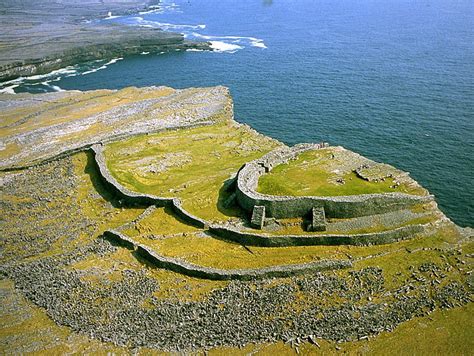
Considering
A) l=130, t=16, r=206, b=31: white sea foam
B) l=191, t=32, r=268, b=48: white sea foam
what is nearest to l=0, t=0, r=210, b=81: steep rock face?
l=191, t=32, r=268, b=48: white sea foam

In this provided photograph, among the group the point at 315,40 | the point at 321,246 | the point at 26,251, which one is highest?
the point at 315,40

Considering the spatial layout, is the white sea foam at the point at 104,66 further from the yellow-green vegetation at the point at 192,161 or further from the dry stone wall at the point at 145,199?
the dry stone wall at the point at 145,199

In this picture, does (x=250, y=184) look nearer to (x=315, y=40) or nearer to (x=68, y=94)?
(x=68, y=94)

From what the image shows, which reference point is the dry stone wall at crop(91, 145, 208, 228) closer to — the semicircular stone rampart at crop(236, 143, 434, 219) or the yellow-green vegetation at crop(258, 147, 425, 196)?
the semicircular stone rampart at crop(236, 143, 434, 219)

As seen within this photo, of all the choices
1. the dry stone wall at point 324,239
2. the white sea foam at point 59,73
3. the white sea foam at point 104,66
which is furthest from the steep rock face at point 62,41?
the dry stone wall at point 324,239

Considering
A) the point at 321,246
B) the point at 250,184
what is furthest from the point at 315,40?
the point at 321,246

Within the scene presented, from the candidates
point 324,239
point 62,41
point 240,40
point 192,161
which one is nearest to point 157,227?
point 324,239
